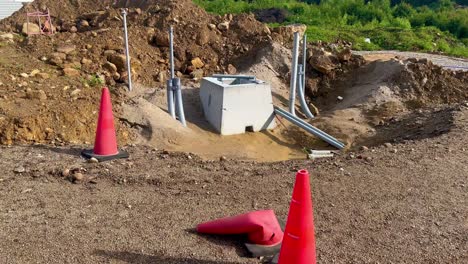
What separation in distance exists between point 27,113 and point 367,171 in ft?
15.7

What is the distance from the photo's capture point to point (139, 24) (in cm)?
1184

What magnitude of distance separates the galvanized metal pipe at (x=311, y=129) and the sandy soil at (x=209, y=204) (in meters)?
1.84

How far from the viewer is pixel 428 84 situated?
32.4 ft

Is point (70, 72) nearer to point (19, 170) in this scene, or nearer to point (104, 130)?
point (104, 130)

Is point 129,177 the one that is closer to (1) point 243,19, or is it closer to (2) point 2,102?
(2) point 2,102

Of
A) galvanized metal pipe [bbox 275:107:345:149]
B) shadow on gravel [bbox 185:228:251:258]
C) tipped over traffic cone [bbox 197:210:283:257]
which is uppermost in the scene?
tipped over traffic cone [bbox 197:210:283:257]

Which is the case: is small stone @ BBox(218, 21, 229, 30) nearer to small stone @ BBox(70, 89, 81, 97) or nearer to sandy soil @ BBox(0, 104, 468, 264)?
small stone @ BBox(70, 89, 81, 97)

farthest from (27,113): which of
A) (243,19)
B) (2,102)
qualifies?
(243,19)

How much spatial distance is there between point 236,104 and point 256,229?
485 centimetres

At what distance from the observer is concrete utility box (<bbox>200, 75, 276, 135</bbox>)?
8.45 meters

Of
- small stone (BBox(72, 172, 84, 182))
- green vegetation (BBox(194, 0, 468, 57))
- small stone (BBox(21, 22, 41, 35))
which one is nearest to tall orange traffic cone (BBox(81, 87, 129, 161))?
small stone (BBox(72, 172, 84, 182))

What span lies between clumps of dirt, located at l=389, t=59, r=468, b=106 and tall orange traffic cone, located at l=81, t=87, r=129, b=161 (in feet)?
20.6

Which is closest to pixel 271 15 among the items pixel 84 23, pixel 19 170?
pixel 84 23

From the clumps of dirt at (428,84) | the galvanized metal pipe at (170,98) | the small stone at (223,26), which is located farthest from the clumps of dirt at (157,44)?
the clumps of dirt at (428,84)
